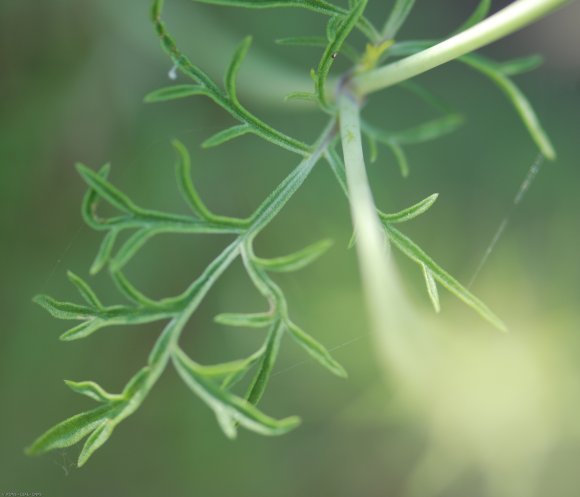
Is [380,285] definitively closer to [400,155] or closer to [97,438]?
[97,438]

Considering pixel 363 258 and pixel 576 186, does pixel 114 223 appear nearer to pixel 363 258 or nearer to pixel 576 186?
pixel 363 258

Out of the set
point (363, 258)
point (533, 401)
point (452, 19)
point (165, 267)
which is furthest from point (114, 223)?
point (452, 19)

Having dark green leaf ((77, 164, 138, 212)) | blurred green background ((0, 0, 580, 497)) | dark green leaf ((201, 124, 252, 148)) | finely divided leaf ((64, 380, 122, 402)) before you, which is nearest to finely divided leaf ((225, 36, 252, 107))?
dark green leaf ((201, 124, 252, 148))

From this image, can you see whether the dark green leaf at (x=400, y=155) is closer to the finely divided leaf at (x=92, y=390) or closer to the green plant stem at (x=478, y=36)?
the green plant stem at (x=478, y=36)

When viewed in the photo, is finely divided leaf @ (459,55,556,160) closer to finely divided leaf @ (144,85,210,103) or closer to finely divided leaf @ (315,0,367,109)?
finely divided leaf @ (315,0,367,109)

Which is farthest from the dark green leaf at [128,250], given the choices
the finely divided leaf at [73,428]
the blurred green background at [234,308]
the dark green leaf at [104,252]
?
the blurred green background at [234,308]
